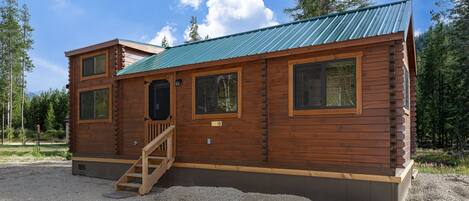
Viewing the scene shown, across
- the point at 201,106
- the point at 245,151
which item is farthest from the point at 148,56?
the point at 245,151

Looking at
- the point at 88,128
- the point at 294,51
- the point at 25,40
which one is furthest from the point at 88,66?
the point at 25,40

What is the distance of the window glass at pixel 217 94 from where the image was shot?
27.8 ft

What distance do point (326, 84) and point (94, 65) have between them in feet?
26.3

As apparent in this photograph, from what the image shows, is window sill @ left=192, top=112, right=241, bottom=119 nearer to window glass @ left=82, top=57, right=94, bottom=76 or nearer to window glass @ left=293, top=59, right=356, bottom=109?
window glass @ left=293, top=59, right=356, bottom=109

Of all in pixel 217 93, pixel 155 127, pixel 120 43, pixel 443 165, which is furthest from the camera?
pixel 443 165

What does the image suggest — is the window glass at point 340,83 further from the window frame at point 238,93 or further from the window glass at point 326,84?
the window frame at point 238,93

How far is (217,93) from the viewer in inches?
341

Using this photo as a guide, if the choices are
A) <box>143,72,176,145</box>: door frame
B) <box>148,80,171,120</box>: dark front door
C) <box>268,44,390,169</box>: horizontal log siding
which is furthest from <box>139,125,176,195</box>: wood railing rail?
<box>268,44,390,169</box>: horizontal log siding

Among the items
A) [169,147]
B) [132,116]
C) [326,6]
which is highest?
[326,6]

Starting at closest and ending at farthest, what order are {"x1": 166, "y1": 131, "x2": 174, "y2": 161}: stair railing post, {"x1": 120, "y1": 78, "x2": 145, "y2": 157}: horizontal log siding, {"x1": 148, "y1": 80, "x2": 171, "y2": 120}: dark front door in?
{"x1": 166, "y1": 131, "x2": 174, "y2": 161}: stair railing post < {"x1": 148, "y1": 80, "x2": 171, "y2": 120}: dark front door < {"x1": 120, "y1": 78, "x2": 145, "y2": 157}: horizontal log siding

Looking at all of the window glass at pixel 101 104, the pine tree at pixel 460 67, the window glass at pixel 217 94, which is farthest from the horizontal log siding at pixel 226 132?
the pine tree at pixel 460 67

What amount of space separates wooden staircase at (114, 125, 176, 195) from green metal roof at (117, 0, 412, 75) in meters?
1.91

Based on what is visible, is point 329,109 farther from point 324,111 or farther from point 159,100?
point 159,100

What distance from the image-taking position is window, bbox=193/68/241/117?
27.7 feet
